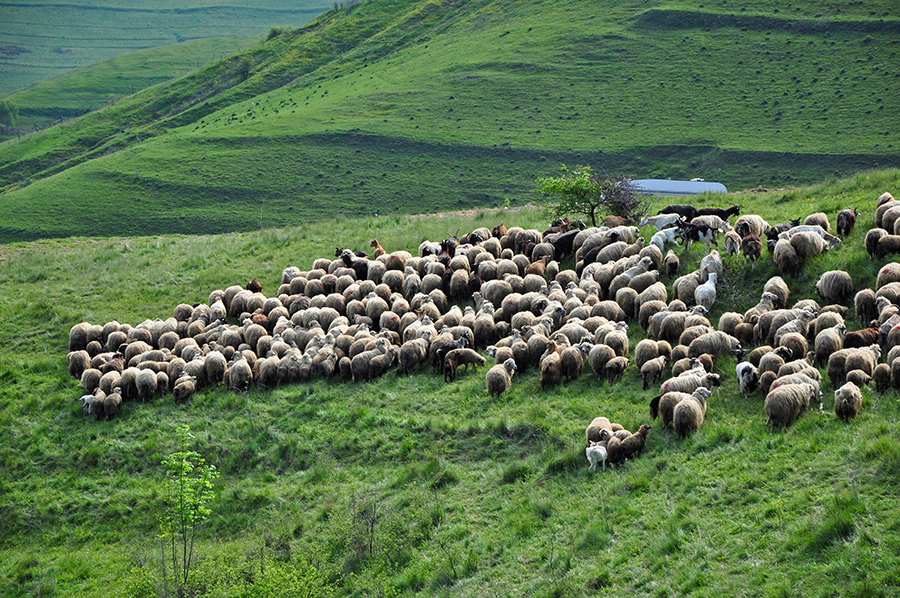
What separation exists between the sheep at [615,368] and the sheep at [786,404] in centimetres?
416

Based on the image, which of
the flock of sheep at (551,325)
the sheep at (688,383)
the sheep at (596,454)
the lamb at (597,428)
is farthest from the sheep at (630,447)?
the sheep at (688,383)

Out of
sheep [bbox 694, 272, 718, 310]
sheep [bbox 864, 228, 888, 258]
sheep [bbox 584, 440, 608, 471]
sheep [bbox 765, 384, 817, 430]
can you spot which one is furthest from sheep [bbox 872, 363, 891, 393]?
sheep [bbox 864, 228, 888, 258]

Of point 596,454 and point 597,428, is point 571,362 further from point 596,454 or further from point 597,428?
point 596,454

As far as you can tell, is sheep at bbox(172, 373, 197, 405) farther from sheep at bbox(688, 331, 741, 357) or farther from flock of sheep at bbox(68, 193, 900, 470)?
sheep at bbox(688, 331, 741, 357)

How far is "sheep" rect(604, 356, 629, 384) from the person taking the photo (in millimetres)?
17469

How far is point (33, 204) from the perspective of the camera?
84.6m

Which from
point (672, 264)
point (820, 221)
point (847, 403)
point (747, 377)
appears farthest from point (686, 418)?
point (820, 221)

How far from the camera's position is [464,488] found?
1511 cm

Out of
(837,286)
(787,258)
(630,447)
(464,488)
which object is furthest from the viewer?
(787,258)

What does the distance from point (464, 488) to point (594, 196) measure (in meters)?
17.1

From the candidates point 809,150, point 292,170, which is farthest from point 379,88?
point 809,150

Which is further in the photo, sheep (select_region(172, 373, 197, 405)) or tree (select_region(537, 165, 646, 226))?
tree (select_region(537, 165, 646, 226))

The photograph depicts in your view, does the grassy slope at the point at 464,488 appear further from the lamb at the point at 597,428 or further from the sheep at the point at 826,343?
the sheep at the point at 826,343

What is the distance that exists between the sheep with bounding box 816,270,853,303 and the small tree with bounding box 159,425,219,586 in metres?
14.3
